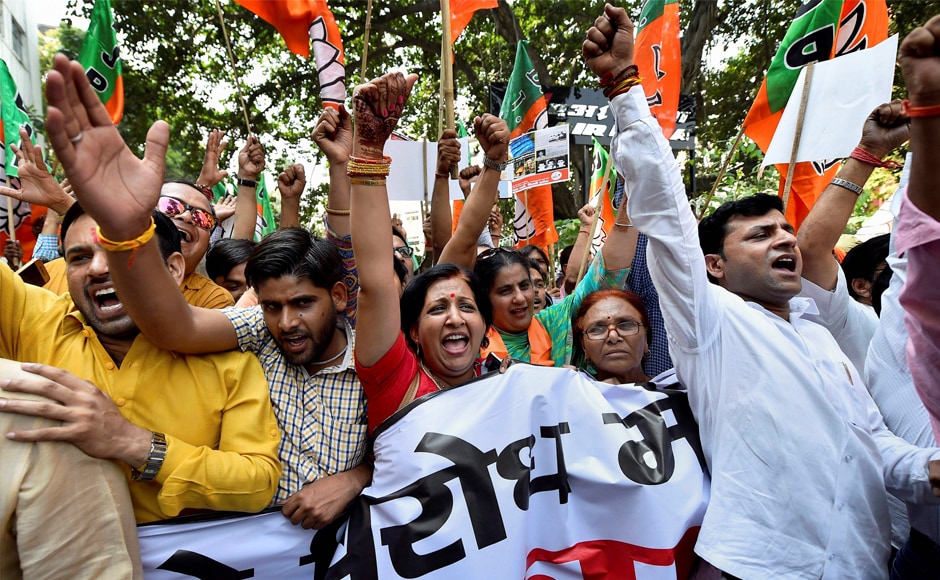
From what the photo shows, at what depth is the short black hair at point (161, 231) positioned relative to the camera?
1.67m

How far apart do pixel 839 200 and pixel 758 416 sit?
1.03 m

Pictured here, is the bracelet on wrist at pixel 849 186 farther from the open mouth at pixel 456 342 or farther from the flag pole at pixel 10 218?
the flag pole at pixel 10 218

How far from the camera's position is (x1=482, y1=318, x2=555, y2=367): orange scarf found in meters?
2.83

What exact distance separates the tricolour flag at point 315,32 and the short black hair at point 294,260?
1736mm

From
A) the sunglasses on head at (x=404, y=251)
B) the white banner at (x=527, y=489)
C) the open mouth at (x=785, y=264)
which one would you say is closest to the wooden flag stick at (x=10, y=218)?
the sunglasses on head at (x=404, y=251)

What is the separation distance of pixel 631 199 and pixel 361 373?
1009 mm

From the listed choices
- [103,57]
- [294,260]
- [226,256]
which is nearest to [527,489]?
[294,260]

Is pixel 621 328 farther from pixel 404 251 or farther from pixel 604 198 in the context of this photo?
pixel 404 251

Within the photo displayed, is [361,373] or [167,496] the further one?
[361,373]

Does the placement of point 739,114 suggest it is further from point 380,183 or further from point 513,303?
point 380,183

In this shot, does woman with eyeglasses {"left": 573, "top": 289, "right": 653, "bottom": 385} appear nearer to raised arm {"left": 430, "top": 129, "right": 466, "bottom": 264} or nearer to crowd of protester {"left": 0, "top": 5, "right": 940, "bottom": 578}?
crowd of protester {"left": 0, "top": 5, "right": 940, "bottom": 578}

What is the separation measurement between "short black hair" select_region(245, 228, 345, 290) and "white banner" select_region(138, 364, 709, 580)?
0.53 metres

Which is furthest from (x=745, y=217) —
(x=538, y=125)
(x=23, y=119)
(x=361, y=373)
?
(x=23, y=119)

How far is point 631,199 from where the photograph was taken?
6.15ft
